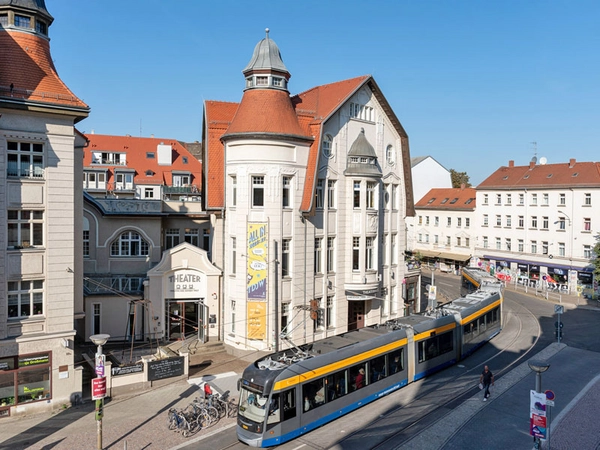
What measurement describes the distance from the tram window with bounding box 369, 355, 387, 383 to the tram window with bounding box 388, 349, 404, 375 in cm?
54

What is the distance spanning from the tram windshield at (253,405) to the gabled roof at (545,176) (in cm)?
4553

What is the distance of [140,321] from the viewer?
31.3 m

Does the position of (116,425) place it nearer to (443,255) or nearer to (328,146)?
(328,146)

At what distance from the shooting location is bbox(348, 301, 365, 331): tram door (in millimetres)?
33312

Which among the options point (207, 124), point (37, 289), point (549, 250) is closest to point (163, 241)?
point (207, 124)

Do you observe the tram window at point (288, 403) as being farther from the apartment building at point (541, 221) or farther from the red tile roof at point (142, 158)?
the apartment building at point (541, 221)

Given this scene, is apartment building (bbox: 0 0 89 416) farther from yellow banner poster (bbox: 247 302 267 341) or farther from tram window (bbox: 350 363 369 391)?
tram window (bbox: 350 363 369 391)

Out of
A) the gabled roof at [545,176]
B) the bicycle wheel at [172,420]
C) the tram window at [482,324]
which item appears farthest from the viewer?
the gabled roof at [545,176]

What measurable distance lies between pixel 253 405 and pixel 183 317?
1522 cm

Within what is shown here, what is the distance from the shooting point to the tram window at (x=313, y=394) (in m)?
17.9

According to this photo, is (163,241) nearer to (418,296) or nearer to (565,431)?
(418,296)

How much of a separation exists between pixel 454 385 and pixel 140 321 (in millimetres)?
18664

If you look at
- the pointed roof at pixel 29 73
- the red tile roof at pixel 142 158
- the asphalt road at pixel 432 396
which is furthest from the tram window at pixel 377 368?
the red tile roof at pixel 142 158

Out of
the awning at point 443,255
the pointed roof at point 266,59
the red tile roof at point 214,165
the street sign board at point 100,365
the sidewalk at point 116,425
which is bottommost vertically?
the sidewalk at point 116,425
